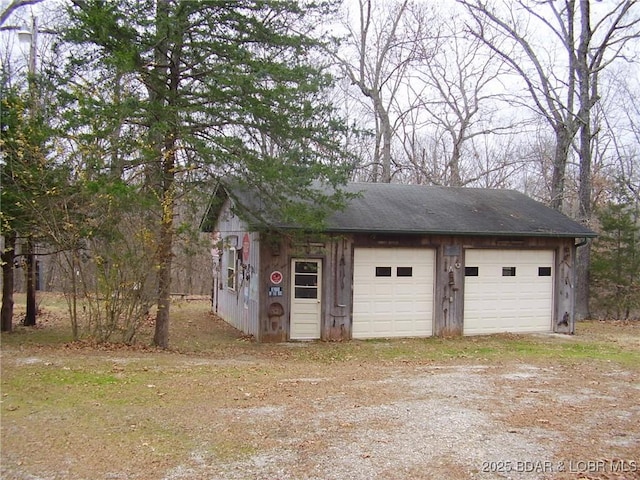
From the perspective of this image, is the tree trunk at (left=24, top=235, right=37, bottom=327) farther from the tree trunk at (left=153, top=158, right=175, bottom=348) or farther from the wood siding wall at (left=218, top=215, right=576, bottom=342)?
the wood siding wall at (left=218, top=215, right=576, bottom=342)

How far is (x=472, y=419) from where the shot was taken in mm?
5941

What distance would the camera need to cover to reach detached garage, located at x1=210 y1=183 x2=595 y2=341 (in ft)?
40.0

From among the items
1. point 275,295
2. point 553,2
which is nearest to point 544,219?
point 275,295

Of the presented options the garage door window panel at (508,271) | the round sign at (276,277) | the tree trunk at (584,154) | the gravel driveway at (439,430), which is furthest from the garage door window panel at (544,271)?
the round sign at (276,277)

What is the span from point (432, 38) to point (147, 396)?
2266 centimetres

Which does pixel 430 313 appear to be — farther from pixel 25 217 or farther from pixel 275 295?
pixel 25 217

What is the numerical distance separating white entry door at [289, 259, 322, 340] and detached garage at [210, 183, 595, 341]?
0.07 ft

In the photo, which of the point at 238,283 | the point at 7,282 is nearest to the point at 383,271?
the point at 238,283

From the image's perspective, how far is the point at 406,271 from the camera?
13.1m

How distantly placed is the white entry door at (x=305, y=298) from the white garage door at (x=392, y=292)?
2.85 ft

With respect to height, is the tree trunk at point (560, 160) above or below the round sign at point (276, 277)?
above

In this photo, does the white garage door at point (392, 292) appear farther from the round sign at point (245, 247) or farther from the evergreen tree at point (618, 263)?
the evergreen tree at point (618, 263)

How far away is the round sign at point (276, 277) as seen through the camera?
39.5 feet

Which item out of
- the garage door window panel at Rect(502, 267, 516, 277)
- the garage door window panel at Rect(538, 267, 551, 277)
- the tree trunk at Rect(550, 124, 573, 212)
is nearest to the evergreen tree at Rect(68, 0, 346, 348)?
the garage door window panel at Rect(502, 267, 516, 277)
